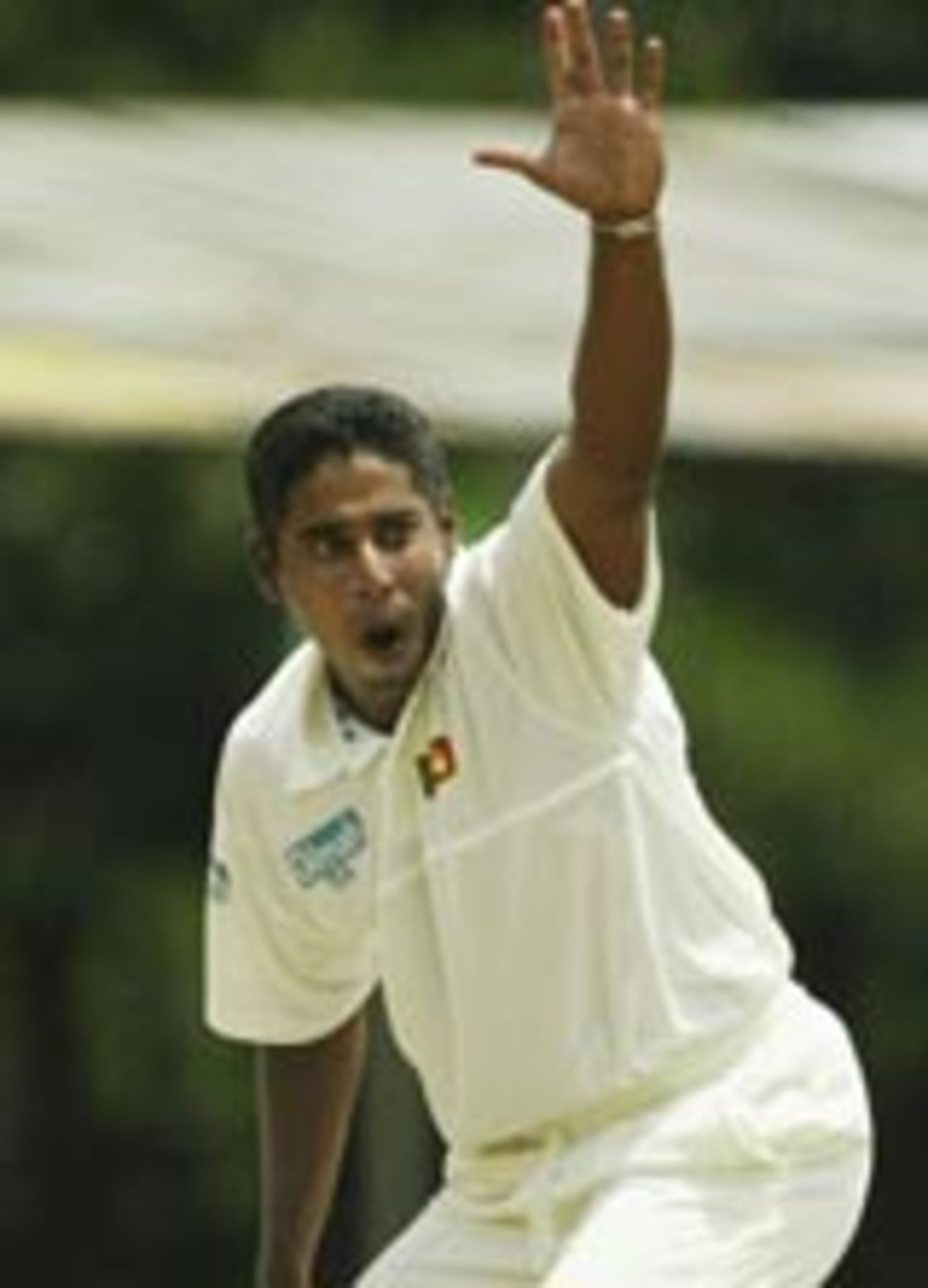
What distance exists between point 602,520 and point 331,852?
0.53 metres

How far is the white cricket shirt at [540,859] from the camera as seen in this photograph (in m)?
6.57

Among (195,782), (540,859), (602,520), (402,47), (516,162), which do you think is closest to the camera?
(516,162)

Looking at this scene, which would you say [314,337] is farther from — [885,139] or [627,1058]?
[627,1058]

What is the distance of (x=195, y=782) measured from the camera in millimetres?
14250

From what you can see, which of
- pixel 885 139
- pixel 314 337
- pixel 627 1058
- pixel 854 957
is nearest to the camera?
pixel 627 1058

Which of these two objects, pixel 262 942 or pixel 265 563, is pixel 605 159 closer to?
pixel 265 563

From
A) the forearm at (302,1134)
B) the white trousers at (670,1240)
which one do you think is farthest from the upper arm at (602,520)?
the forearm at (302,1134)

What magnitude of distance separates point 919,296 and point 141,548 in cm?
330

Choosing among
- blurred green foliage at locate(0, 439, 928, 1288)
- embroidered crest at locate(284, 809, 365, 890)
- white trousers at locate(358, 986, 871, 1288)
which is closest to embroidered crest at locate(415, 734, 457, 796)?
embroidered crest at locate(284, 809, 365, 890)

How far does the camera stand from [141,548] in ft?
45.0

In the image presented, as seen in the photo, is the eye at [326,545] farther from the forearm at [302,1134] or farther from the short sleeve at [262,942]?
the forearm at [302,1134]

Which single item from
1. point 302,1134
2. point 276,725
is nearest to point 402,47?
point 302,1134

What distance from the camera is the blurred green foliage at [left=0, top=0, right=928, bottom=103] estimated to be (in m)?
14.5

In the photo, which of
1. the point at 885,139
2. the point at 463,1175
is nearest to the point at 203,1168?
the point at 885,139
